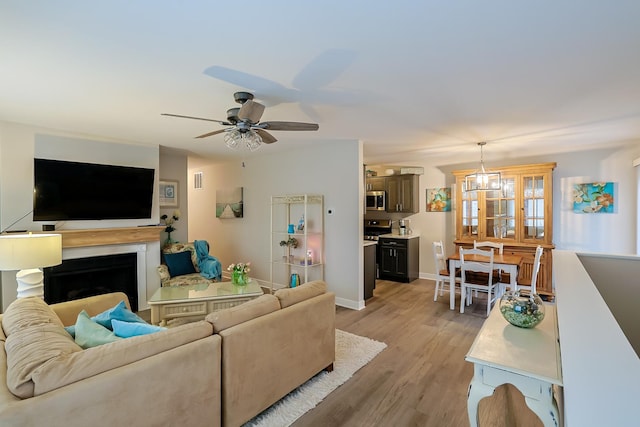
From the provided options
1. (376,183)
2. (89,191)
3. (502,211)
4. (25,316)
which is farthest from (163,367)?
(376,183)

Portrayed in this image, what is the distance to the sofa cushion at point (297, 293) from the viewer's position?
233 cm

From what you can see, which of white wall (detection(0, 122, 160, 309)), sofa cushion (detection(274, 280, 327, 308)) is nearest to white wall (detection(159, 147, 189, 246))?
white wall (detection(0, 122, 160, 309))

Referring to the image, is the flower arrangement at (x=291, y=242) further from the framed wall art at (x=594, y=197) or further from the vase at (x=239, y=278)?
the framed wall art at (x=594, y=197)

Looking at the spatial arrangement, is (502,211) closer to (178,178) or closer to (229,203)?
(229,203)

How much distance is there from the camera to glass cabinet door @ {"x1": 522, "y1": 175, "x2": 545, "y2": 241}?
4.95m

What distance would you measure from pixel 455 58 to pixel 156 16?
181 cm

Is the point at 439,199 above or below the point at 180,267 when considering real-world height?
above

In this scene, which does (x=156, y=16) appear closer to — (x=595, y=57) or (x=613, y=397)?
(x=613, y=397)

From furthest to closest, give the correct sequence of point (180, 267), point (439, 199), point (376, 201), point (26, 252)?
point (376, 201)
point (439, 199)
point (180, 267)
point (26, 252)

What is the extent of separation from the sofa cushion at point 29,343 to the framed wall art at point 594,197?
21.0 ft

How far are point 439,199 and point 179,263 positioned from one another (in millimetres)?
4899

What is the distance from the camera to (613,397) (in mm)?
771

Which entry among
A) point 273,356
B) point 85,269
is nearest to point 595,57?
point 273,356

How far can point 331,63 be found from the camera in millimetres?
2076
